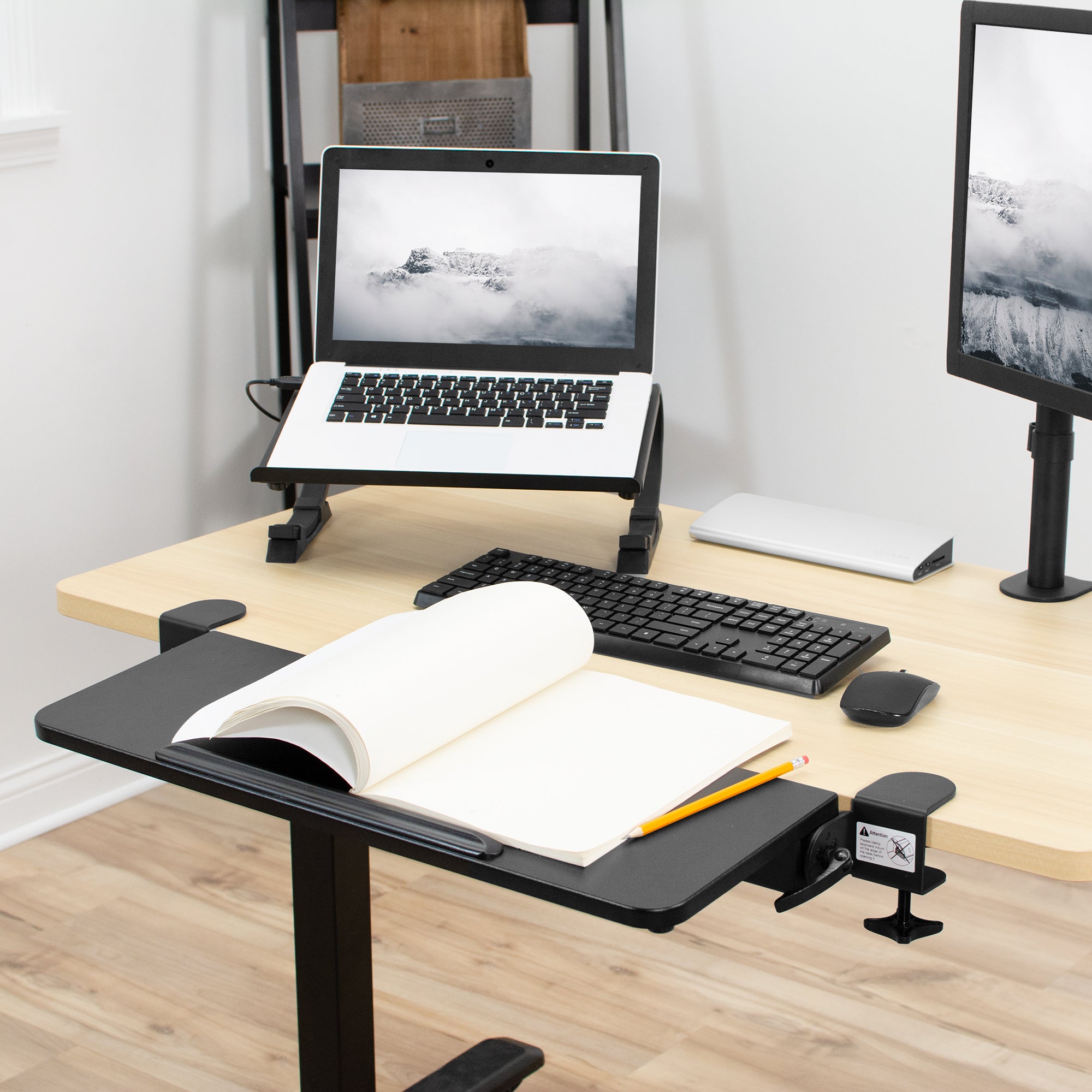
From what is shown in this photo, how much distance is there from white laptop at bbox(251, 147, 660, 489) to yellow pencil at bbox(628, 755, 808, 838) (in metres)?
0.64

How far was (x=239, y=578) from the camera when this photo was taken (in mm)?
1339

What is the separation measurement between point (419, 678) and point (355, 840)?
109 millimetres

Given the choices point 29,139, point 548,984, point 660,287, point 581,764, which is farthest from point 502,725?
point 660,287

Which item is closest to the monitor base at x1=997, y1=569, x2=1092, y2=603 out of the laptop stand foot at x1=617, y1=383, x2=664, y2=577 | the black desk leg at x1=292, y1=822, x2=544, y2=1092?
the laptop stand foot at x1=617, y1=383, x2=664, y2=577

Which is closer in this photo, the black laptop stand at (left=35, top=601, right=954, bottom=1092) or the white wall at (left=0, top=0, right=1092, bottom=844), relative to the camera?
the black laptop stand at (left=35, top=601, right=954, bottom=1092)

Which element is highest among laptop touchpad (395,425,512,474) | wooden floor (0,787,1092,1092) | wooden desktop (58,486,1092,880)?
laptop touchpad (395,425,512,474)

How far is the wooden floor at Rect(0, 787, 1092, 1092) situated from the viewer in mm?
1690

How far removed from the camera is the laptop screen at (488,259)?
4.94 feet

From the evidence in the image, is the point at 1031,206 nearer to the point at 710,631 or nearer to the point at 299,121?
the point at 710,631

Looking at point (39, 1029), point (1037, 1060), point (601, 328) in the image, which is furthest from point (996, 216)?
point (39, 1029)

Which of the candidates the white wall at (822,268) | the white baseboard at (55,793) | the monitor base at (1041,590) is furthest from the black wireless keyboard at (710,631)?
the white baseboard at (55,793)

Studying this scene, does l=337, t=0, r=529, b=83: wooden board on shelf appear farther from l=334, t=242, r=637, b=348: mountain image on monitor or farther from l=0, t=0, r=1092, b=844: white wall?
l=334, t=242, r=637, b=348: mountain image on monitor

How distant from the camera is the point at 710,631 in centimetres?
115

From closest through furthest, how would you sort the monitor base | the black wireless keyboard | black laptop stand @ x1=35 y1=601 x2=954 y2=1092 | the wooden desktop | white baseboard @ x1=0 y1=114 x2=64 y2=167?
black laptop stand @ x1=35 y1=601 x2=954 y2=1092, the wooden desktop, the black wireless keyboard, the monitor base, white baseboard @ x1=0 y1=114 x2=64 y2=167
